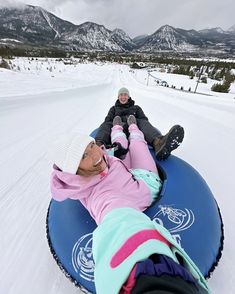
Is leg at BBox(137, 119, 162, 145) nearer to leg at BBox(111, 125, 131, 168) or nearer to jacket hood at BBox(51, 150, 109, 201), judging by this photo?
leg at BBox(111, 125, 131, 168)

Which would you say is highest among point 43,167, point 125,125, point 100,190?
point 100,190

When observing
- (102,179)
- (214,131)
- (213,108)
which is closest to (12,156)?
(102,179)

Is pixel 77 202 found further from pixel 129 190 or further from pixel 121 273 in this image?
pixel 121 273

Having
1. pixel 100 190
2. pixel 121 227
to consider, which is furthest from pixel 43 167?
pixel 121 227

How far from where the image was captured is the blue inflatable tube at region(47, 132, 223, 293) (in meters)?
1.13

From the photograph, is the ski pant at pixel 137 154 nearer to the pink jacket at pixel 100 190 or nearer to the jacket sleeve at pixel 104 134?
the jacket sleeve at pixel 104 134

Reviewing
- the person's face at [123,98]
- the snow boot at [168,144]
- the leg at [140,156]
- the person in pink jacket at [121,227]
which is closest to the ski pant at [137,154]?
the leg at [140,156]

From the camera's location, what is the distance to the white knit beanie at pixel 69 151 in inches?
47.0

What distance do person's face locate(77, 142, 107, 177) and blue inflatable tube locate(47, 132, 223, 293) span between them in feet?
0.92

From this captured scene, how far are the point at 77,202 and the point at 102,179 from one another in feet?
1.04

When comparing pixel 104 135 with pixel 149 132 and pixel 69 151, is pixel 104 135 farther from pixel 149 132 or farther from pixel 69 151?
pixel 69 151

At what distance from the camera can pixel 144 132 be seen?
2.52m

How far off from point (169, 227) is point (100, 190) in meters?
0.42

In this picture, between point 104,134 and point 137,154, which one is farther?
point 104,134
